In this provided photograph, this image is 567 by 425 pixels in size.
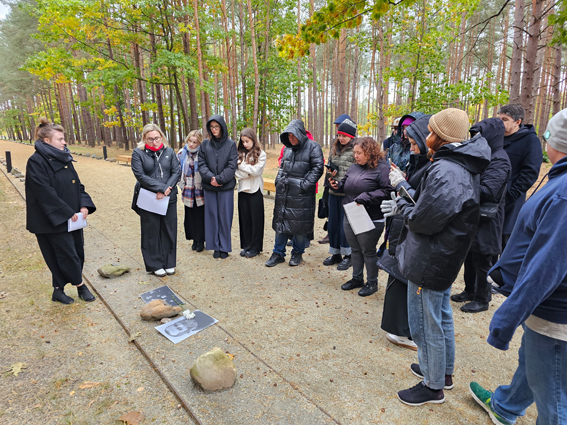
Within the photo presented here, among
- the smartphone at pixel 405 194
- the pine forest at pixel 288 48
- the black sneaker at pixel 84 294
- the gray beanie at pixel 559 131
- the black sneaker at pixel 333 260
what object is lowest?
the black sneaker at pixel 333 260

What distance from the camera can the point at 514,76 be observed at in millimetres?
6781

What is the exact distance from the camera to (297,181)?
473 centimetres

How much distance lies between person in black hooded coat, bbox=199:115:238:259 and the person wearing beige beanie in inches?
129

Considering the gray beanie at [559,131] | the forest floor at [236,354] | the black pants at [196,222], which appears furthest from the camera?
the black pants at [196,222]

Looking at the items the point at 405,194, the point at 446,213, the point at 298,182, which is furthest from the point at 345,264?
the point at 446,213

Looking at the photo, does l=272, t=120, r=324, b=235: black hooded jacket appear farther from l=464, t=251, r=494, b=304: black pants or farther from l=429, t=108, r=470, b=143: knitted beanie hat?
l=429, t=108, r=470, b=143: knitted beanie hat

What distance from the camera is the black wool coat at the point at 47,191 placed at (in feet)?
11.1

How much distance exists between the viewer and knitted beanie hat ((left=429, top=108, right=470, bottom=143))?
206cm

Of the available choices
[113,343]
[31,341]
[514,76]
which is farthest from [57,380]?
[514,76]

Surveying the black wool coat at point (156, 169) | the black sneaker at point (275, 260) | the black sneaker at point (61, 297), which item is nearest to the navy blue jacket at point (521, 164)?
the black sneaker at point (275, 260)

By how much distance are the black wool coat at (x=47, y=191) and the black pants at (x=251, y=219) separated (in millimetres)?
2371

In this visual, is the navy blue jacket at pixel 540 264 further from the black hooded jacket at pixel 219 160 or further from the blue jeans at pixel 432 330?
the black hooded jacket at pixel 219 160

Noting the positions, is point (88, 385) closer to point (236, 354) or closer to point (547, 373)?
point (236, 354)

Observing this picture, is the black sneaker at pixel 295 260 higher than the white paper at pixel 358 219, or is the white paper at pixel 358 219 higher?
the white paper at pixel 358 219
